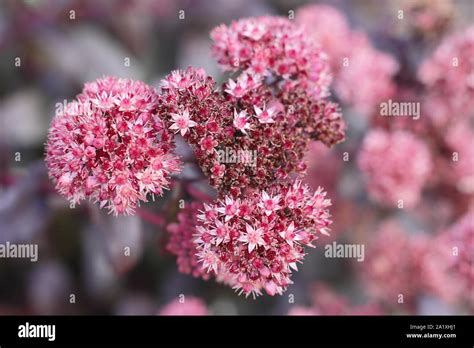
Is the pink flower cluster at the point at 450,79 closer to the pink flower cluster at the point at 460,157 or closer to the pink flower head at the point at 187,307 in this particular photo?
the pink flower cluster at the point at 460,157

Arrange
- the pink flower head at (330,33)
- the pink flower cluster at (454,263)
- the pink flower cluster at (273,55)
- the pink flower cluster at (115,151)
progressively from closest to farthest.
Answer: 1. the pink flower cluster at (115,151)
2. the pink flower cluster at (273,55)
3. the pink flower cluster at (454,263)
4. the pink flower head at (330,33)

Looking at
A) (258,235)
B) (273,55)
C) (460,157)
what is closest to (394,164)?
(460,157)

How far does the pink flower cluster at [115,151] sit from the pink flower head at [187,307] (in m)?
0.53

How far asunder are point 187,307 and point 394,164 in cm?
Result: 58

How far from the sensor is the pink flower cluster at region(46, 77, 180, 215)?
94cm

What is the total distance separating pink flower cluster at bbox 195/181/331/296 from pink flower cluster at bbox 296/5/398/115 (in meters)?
0.53

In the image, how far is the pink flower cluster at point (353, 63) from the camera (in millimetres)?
1478

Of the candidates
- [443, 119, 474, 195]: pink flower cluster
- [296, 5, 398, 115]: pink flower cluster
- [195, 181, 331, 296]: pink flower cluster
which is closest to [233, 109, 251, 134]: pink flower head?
[195, 181, 331, 296]: pink flower cluster

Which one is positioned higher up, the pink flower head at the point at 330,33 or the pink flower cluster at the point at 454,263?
the pink flower head at the point at 330,33

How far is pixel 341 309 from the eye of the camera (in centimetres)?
155

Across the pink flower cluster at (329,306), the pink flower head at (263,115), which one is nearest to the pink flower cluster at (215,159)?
the pink flower head at (263,115)
